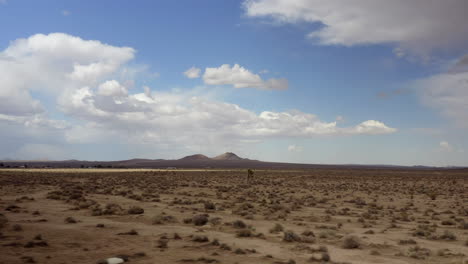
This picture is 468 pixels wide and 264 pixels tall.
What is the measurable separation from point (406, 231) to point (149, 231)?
1247cm

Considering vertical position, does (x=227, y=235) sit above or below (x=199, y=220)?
below

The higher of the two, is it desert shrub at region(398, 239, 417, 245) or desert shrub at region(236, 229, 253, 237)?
desert shrub at region(236, 229, 253, 237)

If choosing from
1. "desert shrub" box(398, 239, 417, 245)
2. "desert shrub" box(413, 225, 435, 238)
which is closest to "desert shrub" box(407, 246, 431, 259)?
"desert shrub" box(398, 239, 417, 245)

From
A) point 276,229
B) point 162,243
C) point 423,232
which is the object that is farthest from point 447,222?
point 162,243

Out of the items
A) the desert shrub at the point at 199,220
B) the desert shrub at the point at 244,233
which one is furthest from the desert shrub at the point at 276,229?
the desert shrub at the point at 199,220

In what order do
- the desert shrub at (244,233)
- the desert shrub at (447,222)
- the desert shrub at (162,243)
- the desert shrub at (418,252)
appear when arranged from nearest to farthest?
1. the desert shrub at (418,252)
2. the desert shrub at (162,243)
3. the desert shrub at (244,233)
4. the desert shrub at (447,222)

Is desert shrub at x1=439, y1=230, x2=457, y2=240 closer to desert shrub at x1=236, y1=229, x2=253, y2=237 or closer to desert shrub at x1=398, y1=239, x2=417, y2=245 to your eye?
desert shrub at x1=398, y1=239, x2=417, y2=245

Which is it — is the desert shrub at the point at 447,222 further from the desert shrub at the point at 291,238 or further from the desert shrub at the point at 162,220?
→ the desert shrub at the point at 162,220

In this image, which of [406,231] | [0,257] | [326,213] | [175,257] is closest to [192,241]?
[175,257]

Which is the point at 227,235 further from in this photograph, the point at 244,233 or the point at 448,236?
the point at 448,236

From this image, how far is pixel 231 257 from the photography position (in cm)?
1285

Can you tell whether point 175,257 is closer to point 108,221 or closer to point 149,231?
point 149,231

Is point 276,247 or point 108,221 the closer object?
point 276,247

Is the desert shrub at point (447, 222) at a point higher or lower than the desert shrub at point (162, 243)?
lower
